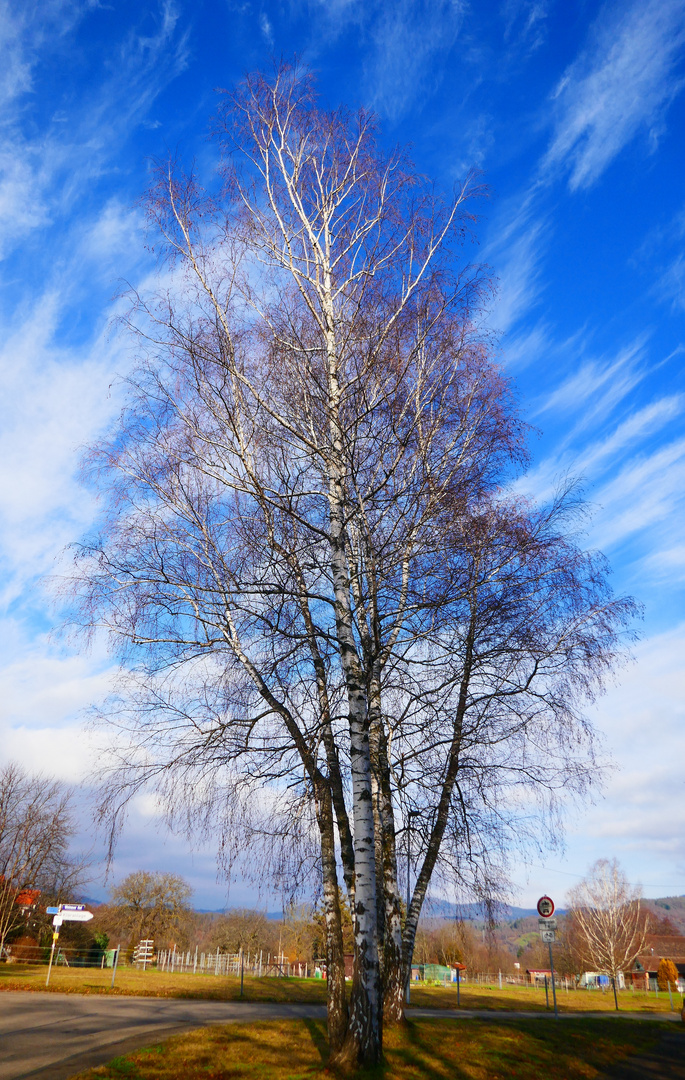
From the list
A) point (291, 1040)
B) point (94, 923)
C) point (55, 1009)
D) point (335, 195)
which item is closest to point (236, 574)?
point (335, 195)

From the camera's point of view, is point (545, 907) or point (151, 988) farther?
point (151, 988)

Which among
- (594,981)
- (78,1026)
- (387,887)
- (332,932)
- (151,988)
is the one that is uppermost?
(387,887)

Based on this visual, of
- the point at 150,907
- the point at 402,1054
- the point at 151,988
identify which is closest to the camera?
the point at 402,1054

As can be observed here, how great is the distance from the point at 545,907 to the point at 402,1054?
41.6 feet

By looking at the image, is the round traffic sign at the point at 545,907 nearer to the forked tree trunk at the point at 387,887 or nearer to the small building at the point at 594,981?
the forked tree trunk at the point at 387,887

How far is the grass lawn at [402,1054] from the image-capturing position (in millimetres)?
7883

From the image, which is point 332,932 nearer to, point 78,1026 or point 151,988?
point 78,1026

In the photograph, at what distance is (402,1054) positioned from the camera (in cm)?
938

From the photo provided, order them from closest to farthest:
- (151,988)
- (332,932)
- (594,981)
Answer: (332,932) → (151,988) → (594,981)

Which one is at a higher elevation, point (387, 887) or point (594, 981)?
point (387, 887)

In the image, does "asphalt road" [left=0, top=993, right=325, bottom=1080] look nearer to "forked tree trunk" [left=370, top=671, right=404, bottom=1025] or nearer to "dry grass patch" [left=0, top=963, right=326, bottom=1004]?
"dry grass patch" [left=0, top=963, right=326, bottom=1004]

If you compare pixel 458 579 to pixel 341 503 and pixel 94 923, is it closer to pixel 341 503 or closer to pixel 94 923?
pixel 341 503

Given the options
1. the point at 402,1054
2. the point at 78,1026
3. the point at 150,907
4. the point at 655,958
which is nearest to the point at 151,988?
the point at 78,1026

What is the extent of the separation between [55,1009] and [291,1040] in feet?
23.9
